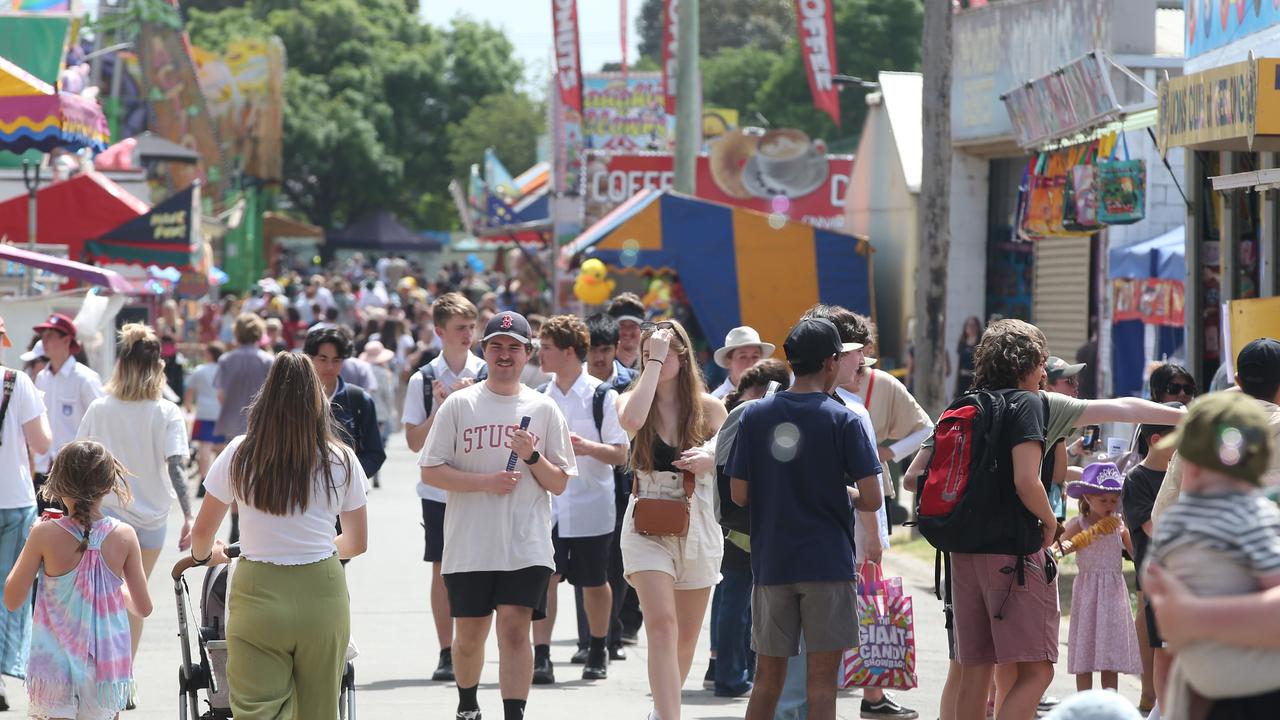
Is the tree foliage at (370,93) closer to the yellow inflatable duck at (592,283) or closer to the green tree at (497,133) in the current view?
the green tree at (497,133)

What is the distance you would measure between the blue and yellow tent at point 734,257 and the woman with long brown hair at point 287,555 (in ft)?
46.1

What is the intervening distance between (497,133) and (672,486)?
67747 millimetres

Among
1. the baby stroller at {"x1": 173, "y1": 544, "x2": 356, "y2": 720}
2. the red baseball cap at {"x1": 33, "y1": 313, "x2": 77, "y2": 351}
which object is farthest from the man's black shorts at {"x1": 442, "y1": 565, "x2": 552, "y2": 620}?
the red baseball cap at {"x1": 33, "y1": 313, "x2": 77, "y2": 351}

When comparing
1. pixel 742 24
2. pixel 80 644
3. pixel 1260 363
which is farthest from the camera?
pixel 742 24

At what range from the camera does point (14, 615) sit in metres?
8.05

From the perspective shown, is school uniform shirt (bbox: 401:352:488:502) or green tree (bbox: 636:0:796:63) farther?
green tree (bbox: 636:0:796:63)

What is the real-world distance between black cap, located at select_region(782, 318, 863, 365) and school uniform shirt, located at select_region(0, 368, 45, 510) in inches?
160

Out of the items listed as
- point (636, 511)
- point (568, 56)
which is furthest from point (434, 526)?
point (568, 56)

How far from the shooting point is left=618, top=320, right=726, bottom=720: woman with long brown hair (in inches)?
287

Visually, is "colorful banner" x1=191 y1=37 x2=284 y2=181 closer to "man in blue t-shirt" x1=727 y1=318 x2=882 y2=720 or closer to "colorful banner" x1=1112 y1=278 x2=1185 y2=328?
"colorful banner" x1=1112 y1=278 x2=1185 y2=328

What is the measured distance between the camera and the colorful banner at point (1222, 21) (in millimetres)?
11125

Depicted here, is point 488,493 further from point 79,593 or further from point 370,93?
point 370,93

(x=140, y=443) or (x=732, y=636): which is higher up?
(x=140, y=443)

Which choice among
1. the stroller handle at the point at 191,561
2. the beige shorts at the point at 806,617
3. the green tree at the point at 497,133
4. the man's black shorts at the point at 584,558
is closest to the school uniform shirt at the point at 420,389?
the man's black shorts at the point at 584,558
